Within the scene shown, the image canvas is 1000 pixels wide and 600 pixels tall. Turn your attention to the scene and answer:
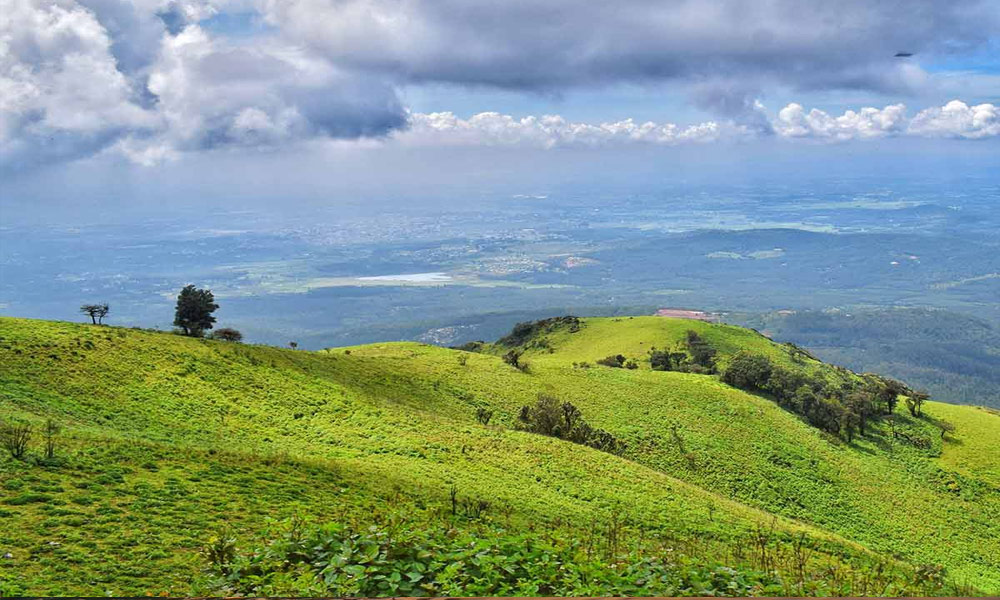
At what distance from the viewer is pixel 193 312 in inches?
2172

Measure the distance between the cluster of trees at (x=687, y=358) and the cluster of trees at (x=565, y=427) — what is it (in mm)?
39439

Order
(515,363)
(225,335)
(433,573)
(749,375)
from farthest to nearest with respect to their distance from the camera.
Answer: (749,375), (515,363), (225,335), (433,573)

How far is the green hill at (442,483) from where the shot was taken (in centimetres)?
1003

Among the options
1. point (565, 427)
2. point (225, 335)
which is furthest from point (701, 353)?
point (225, 335)

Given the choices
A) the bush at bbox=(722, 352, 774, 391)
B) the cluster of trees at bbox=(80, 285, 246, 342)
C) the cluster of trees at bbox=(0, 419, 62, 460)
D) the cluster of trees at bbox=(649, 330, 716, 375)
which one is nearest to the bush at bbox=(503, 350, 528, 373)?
the cluster of trees at bbox=(80, 285, 246, 342)

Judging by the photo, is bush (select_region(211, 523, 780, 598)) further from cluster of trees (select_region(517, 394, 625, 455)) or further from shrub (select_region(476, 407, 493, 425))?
shrub (select_region(476, 407, 493, 425))

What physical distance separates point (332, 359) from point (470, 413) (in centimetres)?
1334

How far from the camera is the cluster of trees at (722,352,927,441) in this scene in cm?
6575

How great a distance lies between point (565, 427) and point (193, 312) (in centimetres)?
3552

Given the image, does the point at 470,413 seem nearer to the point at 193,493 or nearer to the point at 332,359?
the point at 332,359

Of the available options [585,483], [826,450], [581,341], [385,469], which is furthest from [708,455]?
[581,341]

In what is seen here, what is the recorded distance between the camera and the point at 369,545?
29.7ft

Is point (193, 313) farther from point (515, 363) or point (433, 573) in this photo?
point (433, 573)

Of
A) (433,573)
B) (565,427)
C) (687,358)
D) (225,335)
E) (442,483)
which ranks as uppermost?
(225,335)
